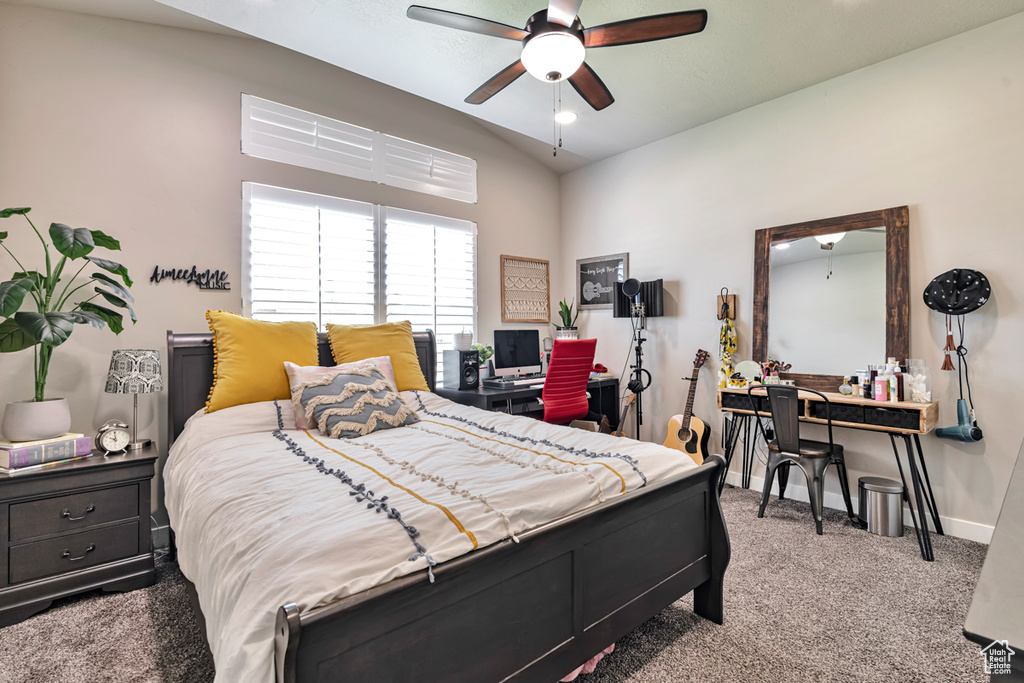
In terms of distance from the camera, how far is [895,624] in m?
1.98

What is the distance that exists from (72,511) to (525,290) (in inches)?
146

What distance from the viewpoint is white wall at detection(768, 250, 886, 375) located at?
3156 millimetres

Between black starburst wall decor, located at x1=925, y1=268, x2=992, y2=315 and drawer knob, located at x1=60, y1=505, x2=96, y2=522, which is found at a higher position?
black starburst wall decor, located at x1=925, y1=268, x2=992, y2=315

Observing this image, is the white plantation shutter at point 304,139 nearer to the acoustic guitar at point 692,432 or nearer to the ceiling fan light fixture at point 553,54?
the ceiling fan light fixture at point 553,54

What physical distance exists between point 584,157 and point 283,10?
9.80 feet

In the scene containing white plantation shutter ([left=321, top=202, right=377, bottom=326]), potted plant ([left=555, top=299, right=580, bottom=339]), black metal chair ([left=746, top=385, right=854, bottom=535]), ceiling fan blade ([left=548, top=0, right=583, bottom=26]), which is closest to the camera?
ceiling fan blade ([left=548, top=0, right=583, bottom=26])

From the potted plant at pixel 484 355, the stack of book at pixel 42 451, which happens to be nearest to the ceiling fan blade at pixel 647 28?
the potted plant at pixel 484 355

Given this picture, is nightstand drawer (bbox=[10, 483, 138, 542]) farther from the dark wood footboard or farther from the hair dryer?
the hair dryer

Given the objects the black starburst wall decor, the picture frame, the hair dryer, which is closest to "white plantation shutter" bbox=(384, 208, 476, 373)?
the picture frame

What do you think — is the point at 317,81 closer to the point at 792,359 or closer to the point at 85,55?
the point at 85,55

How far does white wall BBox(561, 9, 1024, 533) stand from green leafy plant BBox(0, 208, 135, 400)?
3.97 m

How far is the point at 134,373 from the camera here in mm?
2430

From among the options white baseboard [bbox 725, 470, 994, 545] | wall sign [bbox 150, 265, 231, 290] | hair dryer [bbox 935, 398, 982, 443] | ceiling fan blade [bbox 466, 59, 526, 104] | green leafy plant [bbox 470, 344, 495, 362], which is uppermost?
ceiling fan blade [bbox 466, 59, 526, 104]

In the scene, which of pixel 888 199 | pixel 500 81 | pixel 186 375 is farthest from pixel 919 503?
pixel 186 375
